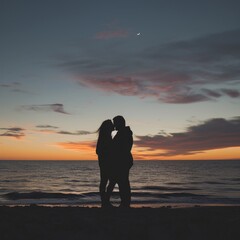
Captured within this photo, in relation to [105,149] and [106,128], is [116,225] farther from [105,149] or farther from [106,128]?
[106,128]

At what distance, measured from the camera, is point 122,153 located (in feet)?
26.7

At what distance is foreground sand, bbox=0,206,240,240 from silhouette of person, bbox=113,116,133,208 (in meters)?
1.04

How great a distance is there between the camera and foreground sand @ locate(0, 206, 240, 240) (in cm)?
526

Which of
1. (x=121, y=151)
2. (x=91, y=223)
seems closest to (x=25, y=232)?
(x=91, y=223)

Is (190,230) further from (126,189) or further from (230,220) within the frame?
(126,189)

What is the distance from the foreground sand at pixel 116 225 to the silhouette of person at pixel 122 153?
41.1 inches

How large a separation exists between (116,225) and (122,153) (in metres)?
2.58

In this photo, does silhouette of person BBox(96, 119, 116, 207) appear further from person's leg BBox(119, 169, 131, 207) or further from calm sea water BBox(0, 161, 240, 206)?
calm sea water BBox(0, 161, 240, 206)

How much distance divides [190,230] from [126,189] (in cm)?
282

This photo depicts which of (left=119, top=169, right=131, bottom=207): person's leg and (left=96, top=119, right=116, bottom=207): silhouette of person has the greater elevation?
(left=96, top=119, right=116, bottom=207): silhouette of person

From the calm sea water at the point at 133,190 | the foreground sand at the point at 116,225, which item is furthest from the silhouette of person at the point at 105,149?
the calm sea water at the point at 133,190

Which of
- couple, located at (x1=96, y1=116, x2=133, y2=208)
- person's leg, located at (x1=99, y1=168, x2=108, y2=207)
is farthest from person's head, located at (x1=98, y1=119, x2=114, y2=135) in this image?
person's leg, located at (x1=99, y1=168, x2=108, y2=207)

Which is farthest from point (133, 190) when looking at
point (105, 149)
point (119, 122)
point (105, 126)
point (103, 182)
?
point (119, 122)

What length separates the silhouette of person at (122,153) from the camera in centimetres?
801
